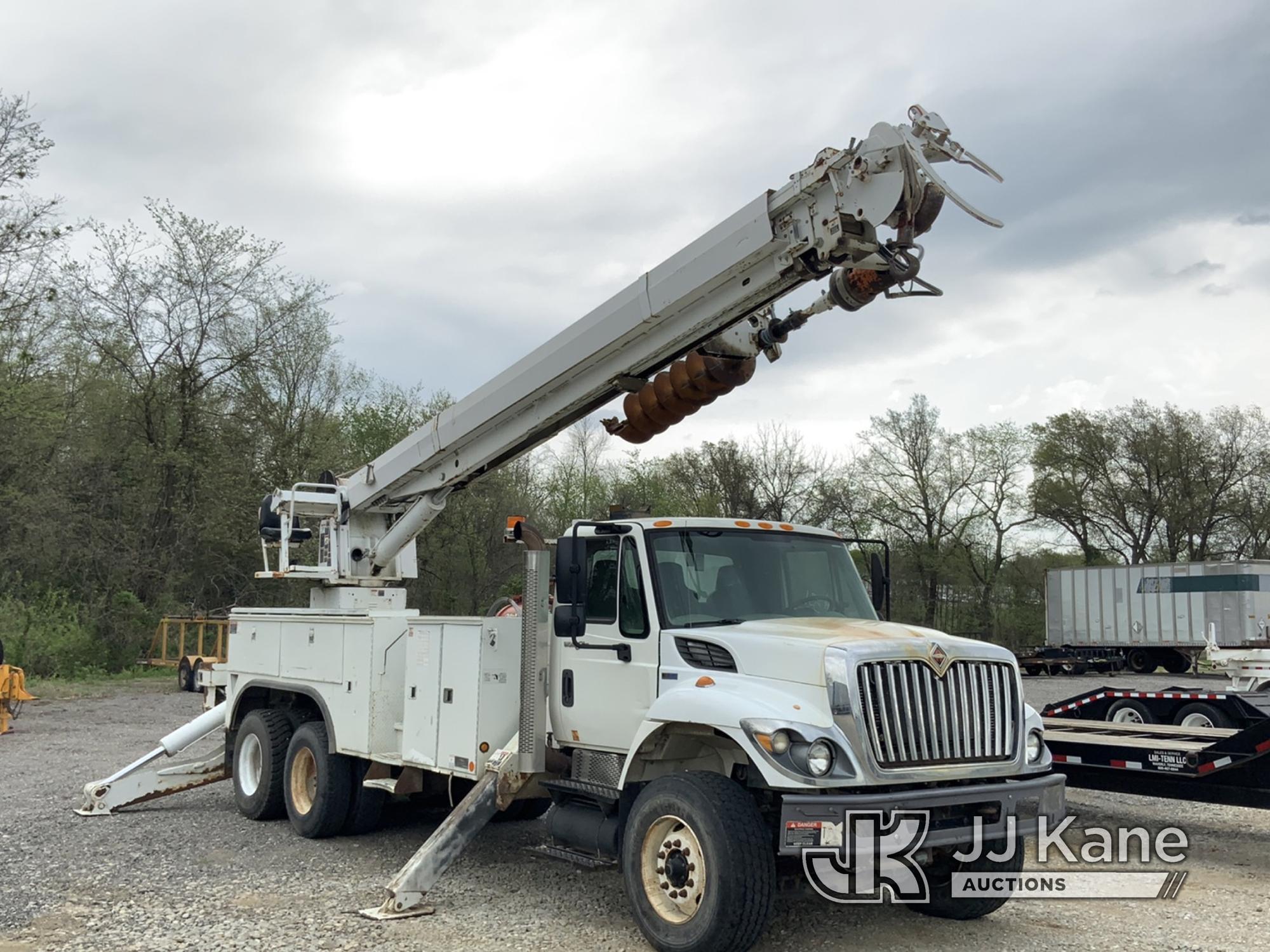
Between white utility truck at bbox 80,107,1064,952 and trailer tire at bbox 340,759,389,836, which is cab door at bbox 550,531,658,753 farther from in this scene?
trailer tire at bbox 340,759,389,836

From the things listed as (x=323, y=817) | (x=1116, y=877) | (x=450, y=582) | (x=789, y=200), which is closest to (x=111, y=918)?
(x=323, y=817)

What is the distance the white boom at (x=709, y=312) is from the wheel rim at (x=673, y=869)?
3178 millimetres

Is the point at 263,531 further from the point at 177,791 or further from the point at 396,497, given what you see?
the point at 177,791

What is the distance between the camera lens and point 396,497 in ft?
34.7

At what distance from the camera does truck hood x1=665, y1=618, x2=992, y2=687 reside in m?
5.58

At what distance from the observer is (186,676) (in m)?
23.7

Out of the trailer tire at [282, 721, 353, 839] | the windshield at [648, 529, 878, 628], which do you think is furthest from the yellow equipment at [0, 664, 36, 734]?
the windshield at [648, 529, 878, 628]

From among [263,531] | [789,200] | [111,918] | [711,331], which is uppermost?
[789,200]

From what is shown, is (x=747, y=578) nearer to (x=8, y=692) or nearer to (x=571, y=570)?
(x=571, y=570)

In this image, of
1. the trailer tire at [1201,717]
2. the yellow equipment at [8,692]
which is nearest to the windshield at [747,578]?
the trailer tire at [1201,717]

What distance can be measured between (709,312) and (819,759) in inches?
129

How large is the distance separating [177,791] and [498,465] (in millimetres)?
4475

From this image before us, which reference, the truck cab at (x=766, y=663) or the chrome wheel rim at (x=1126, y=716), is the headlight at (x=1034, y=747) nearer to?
the truck cab at (x=766, y=663)

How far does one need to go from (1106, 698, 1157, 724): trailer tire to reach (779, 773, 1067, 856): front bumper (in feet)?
19.7
